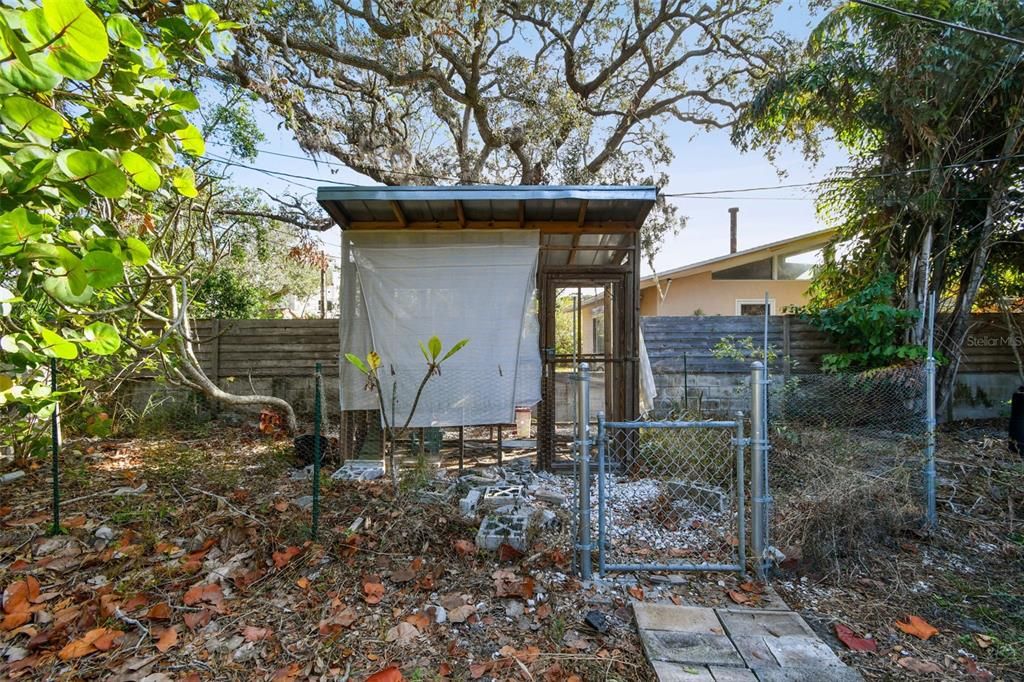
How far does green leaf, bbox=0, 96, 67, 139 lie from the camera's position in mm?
1093

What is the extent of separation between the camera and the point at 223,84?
725 cm

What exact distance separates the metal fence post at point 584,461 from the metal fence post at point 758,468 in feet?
3.06

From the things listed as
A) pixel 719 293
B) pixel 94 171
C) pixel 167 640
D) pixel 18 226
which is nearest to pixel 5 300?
pixel 18 226

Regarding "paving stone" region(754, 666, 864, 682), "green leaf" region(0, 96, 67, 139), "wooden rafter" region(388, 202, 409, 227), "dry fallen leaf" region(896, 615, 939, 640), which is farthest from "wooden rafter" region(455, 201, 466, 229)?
"dry fallen leaf" region(896, 615, 939, 640)

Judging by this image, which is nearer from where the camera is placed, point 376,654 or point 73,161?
point 73,161

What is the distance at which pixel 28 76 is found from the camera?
39.9 inches

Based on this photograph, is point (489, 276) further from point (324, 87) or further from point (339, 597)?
point (324, 87)

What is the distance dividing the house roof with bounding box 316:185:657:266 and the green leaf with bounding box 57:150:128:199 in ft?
8.70

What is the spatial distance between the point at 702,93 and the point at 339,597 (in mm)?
10965

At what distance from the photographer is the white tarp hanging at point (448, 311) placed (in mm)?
4355

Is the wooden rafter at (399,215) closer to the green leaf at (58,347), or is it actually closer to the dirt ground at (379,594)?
the dirt ground at (379,594)

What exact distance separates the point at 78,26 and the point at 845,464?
14.8ft

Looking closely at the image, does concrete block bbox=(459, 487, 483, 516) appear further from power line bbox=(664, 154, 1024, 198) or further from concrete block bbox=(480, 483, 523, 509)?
power line bbox=(664, 154, 1024, 198)

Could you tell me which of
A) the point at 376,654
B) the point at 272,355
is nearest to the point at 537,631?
the point at 376,654
